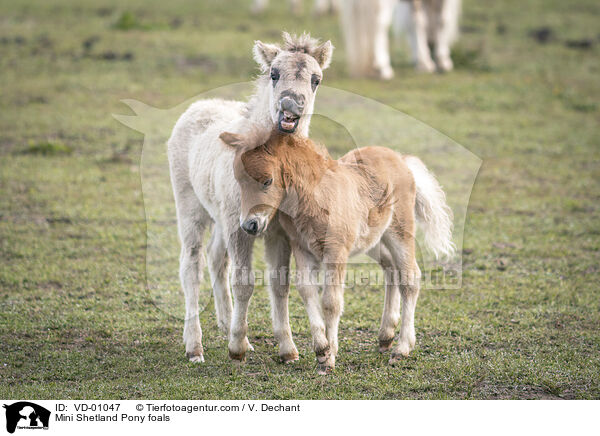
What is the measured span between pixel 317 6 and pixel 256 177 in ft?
49.8

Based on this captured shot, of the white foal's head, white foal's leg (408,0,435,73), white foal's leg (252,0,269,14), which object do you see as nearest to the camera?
the white foal's head

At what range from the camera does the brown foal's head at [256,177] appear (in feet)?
15.0

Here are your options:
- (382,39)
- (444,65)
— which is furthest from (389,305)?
(444,65)

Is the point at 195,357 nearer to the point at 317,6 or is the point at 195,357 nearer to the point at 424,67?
the point at 424,67

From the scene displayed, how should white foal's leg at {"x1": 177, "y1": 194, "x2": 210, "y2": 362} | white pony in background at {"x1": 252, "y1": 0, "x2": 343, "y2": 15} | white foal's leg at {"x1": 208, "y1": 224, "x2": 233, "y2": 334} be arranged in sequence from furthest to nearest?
1. white pony in background at {"x1": 252, "y1": 0, "x2": 343, "y2": 15}
2. white foal's leg at {"x1": 208, "y1": 224, "x2": 233, "y2": 334}
3. white foal's leg at {"x1": 177, "y1": 194, "x2": 210, "y2": 362}

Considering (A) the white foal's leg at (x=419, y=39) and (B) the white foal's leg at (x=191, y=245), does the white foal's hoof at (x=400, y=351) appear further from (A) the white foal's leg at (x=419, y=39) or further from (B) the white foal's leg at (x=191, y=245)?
(A) the white foal's leg at (x=419, y=39)

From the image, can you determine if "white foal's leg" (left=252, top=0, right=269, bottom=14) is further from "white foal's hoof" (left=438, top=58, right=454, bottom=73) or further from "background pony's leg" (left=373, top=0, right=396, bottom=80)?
"white foal's hoof" (left=438, top=58, right=454, bottom=73)

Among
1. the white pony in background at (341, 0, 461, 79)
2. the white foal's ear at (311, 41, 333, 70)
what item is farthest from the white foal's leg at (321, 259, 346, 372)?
the white pony in background at (341, 0, 461, 79)

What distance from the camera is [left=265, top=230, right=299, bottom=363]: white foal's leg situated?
5176 millimetres

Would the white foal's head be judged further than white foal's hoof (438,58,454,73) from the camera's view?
No

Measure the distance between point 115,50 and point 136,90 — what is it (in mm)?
2743
